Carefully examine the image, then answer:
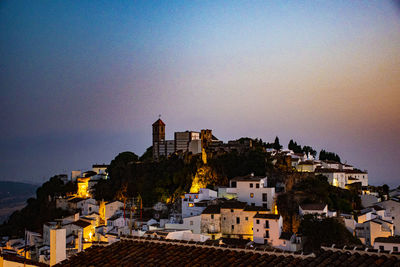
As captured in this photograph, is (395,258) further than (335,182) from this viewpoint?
No

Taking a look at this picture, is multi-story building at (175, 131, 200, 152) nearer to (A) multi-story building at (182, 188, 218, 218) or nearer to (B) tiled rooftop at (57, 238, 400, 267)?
(A) multi-story building at (182, 188, 218, 218)

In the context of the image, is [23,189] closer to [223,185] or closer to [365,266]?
[223,185]

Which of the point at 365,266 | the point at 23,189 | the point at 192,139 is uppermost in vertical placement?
the point at 192,139

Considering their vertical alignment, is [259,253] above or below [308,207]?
above

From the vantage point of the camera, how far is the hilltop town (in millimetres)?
28172

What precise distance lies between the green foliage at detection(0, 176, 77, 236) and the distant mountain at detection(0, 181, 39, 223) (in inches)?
208

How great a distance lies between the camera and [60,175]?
61.3 meters

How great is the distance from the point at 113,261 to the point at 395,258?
20.1 ft

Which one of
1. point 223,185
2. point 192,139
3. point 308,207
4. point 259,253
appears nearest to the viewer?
point 259,253

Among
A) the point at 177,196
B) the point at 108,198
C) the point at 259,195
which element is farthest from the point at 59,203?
the point at 259,195

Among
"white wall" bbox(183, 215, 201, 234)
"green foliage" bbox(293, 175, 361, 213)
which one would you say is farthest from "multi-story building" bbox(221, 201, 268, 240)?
"green foliage" bbox(293, 175, 361, 213)

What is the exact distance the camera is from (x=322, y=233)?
27438 millimetres

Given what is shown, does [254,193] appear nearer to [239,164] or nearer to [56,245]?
[239,164]

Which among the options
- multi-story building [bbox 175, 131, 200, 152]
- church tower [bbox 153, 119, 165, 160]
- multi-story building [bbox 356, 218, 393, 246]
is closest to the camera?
multi-story building [bbox 356, 218, 393, 246]
